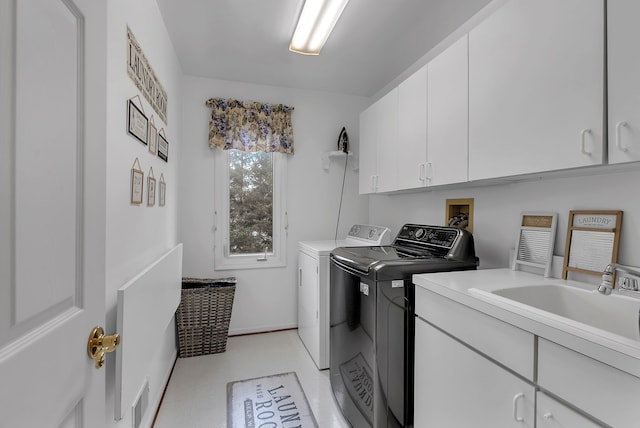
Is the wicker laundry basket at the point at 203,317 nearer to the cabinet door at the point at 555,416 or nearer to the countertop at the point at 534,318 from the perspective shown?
the countertop at the point at 534,318

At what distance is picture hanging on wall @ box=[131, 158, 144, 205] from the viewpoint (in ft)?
4.70

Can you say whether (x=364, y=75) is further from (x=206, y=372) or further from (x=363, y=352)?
(x=206, y=372)

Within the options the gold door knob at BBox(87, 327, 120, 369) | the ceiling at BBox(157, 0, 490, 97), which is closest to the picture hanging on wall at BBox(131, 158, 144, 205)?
the gold door knob at BBox(87, 327, 120, 369)

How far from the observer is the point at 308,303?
2.72m

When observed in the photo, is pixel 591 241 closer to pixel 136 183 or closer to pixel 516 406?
pixel 516 406

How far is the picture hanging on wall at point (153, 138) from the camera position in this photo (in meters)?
1.72

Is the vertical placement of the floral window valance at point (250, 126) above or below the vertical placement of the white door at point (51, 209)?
above

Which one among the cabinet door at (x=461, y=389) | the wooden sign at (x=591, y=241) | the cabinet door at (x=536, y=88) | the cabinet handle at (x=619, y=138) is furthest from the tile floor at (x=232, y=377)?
the cabinet handle at (x=619, y=138)

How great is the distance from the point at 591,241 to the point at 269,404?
2.06 meters

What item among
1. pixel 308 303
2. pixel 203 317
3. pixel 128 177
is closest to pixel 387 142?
pixel 308 303

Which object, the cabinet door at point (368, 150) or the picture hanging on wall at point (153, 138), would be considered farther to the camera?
the cabinet door at point (368, 150)

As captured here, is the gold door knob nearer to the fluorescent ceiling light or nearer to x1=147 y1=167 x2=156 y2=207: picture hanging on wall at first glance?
→ x1=147 y1=167 x2=156 y2=207: picture hanging on wall

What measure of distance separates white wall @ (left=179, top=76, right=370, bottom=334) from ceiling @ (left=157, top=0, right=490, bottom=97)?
201 millimetres

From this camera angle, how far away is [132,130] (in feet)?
4.59
